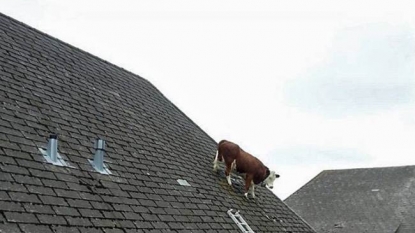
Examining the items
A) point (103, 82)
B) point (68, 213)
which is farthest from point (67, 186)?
point (103, 82)

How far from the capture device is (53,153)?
6.44m

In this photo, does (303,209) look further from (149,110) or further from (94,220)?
(94,220)

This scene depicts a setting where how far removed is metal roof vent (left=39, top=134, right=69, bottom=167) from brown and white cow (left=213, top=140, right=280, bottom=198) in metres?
4.42

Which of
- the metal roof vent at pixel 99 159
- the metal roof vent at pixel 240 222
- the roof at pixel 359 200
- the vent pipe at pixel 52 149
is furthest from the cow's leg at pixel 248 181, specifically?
the roof at pixel 359 200

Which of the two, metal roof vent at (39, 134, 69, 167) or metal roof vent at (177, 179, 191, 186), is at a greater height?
metal roof vent at (39, 134, 69, 167)

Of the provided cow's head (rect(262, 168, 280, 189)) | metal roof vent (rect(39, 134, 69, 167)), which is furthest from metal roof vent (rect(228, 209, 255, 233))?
metal roof vent (rect(39, 134, 69, 167))

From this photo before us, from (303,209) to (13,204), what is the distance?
2771 cm

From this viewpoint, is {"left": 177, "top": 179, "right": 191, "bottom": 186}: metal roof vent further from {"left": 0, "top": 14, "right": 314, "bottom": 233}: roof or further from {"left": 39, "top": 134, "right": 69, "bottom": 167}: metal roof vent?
{"left": 39, "top": 134, "right": 69, "bottom": 167}: metal roof vent

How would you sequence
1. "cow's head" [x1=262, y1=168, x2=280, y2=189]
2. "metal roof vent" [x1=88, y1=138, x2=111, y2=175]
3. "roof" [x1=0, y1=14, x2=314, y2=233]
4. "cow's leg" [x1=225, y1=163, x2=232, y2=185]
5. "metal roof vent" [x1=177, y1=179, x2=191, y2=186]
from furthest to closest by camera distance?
"cow's head" [x1=262, y1=168, x2=280, y2=189], "cow's leg" [x1=225, y1=163, x2=232, y2=185], "metal roof vent" [x1=177, y1=179, x2=191, y2=186], "metal roof vent" [x1=88, y1=138, x2=111, y2=175], "roof" [x1=0, y1=14, x2=314, y2=233]

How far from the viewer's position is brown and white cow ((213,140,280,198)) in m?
10.4

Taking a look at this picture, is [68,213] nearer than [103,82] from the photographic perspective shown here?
Yes

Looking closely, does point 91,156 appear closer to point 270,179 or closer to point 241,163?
point 241,163

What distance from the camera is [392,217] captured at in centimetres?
2850

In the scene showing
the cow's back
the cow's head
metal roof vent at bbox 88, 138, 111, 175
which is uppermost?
metal roof vent at bbox 88, 138, 111, 175
